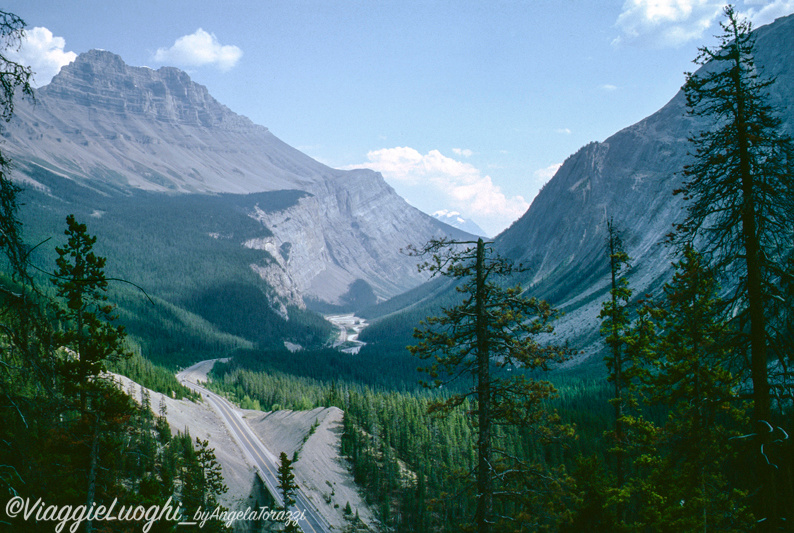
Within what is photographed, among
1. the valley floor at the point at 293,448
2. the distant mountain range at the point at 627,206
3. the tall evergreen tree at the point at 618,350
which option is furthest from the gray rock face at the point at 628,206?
the tall evergreen tree at the point at 618,350

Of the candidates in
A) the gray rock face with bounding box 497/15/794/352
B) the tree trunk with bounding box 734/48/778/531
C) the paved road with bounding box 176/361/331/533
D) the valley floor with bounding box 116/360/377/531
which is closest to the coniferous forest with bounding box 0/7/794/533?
the tree trunk with bounding box 734/48/778/531

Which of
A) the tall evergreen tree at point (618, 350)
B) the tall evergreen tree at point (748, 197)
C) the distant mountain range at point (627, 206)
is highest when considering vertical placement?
the distant mountain range at point (627, 206)

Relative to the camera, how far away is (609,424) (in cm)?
5978

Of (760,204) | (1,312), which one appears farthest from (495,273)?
(1,312)

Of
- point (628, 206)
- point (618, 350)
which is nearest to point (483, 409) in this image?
Answer: point (618, 350)

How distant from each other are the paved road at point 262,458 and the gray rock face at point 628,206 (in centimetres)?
8141

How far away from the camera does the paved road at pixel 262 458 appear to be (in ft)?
130

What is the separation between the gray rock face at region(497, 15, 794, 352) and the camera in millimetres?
126125

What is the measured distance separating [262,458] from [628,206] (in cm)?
14928

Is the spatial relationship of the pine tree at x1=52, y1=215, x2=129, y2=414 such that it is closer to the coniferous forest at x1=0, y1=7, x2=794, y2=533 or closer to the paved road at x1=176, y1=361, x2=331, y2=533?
the coniferous forest at x1=0, y1=7, x2=794, y2=533

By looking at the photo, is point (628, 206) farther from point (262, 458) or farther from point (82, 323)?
point (82, 323)

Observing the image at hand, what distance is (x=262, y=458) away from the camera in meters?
52.8

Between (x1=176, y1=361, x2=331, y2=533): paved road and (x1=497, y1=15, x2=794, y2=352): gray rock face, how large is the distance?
81.4 m

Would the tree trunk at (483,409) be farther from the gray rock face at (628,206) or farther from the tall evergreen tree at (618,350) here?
the gray rock face at (628,206)
